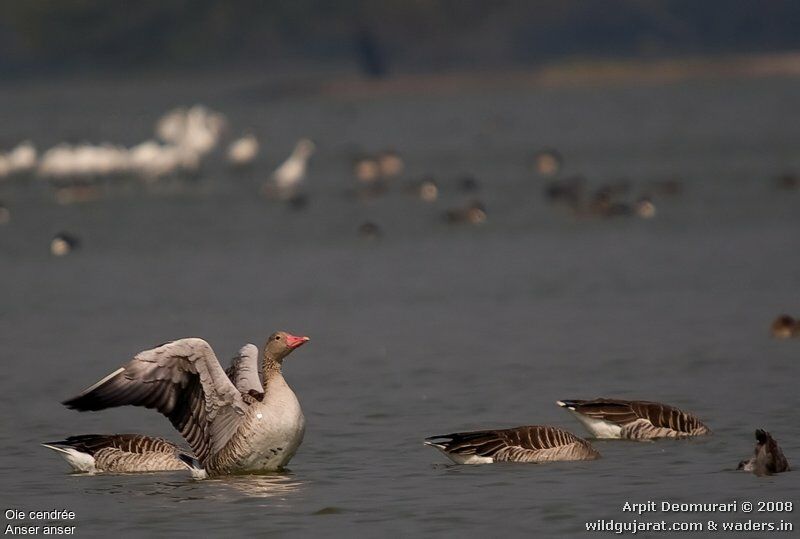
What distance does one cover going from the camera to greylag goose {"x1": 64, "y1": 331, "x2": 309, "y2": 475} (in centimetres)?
1398

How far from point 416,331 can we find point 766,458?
9202 millimetres

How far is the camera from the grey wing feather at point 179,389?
13.9 meters

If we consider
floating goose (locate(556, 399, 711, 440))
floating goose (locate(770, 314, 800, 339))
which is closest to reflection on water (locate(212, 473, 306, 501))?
floating goose (locate(556, 399, 711, 440))

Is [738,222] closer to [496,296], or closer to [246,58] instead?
[496,296]

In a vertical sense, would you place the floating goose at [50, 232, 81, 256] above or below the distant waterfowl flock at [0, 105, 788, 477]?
above

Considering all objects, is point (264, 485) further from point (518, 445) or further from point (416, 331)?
point (416, 331)

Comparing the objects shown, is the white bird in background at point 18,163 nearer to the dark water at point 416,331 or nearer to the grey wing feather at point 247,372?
the dark water at point 416,331

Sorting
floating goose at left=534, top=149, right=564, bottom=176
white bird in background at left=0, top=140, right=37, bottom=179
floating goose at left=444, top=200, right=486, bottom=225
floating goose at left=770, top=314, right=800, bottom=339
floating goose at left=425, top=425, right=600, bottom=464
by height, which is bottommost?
floating goose at left=425, top=425, right=600, bottom=464

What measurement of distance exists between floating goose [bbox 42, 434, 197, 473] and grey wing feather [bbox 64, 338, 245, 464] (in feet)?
1.38

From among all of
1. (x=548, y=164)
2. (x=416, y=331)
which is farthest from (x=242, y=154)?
(x=416, y=331)

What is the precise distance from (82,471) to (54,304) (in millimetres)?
11229

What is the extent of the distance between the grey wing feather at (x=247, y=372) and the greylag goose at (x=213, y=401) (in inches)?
14.5

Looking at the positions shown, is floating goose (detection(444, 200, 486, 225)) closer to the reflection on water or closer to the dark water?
the dark water

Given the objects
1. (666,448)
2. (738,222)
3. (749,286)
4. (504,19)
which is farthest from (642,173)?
(504,19)
